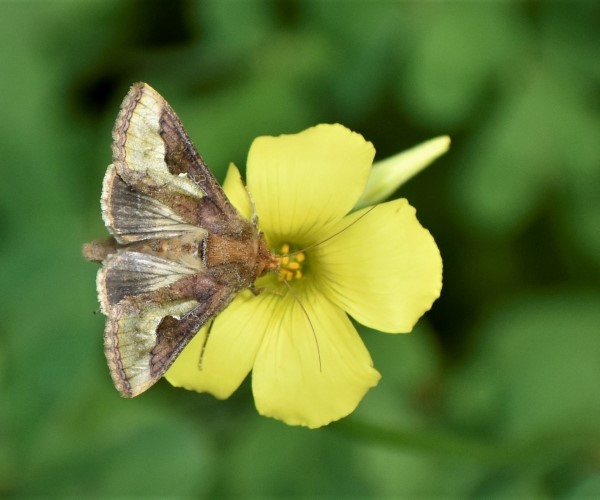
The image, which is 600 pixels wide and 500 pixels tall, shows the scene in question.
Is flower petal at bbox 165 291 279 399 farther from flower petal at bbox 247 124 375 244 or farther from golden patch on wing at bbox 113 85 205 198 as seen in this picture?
golden patch on wing at bbox 113 85 205 198

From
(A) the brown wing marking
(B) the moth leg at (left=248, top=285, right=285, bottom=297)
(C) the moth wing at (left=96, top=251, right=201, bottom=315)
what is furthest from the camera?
(B) the moth leg at (left=248, top=285, right=285, bottom=297)

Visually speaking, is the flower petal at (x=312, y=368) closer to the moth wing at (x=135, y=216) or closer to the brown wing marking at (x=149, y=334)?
the brown wing marking at (x=149, y=334)

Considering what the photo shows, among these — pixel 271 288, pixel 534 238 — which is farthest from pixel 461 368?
pixel 271 288

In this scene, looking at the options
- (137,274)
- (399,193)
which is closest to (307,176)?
(137,274)

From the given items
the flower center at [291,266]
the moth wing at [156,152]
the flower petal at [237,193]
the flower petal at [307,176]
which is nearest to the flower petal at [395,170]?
the flower petal at [307,176]

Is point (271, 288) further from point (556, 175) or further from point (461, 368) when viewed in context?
point (556, 175)

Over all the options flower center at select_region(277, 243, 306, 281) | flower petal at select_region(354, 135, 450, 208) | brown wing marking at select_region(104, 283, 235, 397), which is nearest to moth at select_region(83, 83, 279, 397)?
brown wing marking at select_region(104, 283, 235, 397)
